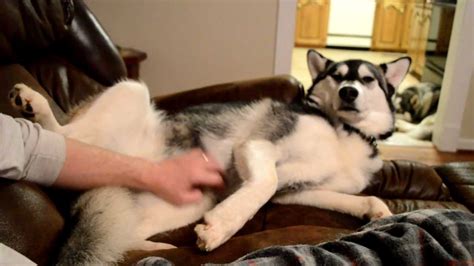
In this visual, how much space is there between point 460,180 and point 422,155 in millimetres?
1632

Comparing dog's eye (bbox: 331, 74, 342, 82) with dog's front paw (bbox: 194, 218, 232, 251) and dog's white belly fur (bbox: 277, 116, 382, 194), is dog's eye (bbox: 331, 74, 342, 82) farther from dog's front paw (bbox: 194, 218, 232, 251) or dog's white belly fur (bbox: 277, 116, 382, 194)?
dog's front paw (bbox: 194, 218, 232, 251)

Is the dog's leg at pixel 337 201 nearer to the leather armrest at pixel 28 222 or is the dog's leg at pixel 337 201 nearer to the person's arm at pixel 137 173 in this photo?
the person's arm at pixel 137 173

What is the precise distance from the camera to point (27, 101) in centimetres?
121

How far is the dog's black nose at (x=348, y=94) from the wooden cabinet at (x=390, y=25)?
18.0ft

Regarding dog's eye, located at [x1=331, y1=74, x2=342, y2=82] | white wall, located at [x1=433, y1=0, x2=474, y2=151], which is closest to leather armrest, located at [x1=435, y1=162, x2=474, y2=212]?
dog's eye, located at [x1=331, y1=74, x2=342, y2=82]

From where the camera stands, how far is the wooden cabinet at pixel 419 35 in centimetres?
486

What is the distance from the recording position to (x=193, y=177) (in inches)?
45.4

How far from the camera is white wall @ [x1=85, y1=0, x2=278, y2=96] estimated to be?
2867 millimetres

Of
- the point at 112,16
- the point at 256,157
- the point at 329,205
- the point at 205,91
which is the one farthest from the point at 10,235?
the point at 112,16

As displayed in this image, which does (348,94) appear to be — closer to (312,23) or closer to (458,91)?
(458,91)

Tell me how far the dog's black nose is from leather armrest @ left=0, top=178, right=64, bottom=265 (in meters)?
1.00

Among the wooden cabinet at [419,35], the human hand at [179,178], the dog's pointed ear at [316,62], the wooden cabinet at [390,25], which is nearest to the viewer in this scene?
the human hand at [179,178]

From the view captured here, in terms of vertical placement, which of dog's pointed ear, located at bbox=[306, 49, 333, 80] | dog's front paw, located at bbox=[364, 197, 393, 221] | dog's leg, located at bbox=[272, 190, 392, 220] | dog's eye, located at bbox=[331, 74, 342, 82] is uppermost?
dog's pointed ear, located at bbox=[306, 49, 333, 80]

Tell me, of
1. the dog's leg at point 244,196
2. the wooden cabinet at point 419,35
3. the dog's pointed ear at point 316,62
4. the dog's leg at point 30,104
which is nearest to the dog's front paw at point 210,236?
the dog's leg at point 244,196
